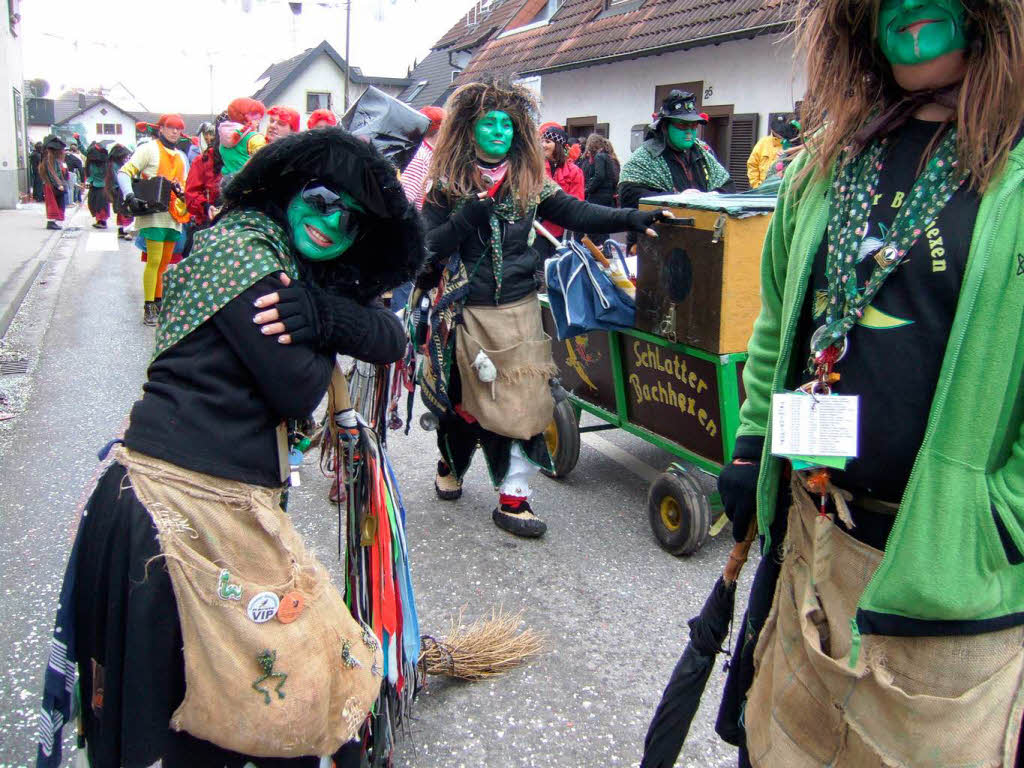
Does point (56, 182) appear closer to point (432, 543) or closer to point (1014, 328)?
point (432, 543)

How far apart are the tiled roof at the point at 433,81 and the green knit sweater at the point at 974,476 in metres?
20.9

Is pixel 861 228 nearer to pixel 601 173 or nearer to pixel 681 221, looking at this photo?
pixel 681 221

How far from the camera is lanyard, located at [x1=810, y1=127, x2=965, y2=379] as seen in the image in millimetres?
1403

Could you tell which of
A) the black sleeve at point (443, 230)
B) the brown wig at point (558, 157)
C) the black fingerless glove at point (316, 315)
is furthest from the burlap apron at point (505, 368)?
the brown wig at point (558, 157)

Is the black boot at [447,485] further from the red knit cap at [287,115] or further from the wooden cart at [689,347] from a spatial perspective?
the red knit cap at [287,115]

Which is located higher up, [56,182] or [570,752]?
[56,182]

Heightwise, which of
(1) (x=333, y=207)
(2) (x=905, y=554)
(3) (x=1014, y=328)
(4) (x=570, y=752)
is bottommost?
(4) (x=570, y=752)

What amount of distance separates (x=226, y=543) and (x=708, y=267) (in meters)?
2.16

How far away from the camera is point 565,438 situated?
4426mm

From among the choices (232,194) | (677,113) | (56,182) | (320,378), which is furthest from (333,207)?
(56,182)

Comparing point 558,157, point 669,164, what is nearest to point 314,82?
point 558,157

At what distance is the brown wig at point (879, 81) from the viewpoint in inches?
53.5

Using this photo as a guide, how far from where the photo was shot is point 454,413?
3.95 m

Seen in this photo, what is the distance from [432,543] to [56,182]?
52.9 ft
